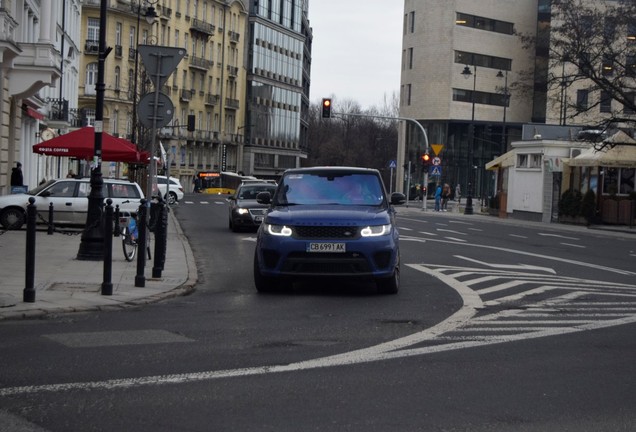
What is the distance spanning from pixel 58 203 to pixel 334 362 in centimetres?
2204

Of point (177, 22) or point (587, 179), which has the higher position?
point (177, 22)

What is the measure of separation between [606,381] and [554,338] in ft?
7.52

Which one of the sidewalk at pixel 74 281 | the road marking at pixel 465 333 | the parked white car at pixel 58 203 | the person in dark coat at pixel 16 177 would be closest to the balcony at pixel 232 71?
the person in dark coat at pixel 16 177

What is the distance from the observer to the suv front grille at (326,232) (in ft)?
45.6

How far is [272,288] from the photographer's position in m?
14.6

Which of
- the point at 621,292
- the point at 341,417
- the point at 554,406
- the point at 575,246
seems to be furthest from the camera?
the point at 575,246

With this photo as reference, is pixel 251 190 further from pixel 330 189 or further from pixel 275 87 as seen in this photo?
pixel 275 87

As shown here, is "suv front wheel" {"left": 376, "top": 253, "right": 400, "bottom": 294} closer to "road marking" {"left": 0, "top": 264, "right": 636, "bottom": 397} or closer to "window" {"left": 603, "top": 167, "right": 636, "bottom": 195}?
"road marking" {"left": 0, "top": 264, "right": 636, "bottom": 397}

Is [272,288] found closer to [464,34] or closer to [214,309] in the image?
[214,309]

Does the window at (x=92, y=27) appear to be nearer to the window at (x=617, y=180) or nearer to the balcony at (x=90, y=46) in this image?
the balcony at (x=90, y=46)

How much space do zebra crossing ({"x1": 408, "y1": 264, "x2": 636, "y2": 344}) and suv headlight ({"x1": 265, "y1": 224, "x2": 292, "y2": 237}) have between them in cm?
249

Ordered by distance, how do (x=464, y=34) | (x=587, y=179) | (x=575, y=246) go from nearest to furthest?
(x=575, y=246), (x=587, y=179), (x=464, y=34)

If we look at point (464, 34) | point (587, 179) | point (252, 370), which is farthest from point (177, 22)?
point (252, 370)

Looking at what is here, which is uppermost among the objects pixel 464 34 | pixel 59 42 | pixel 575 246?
pixel 464 34
